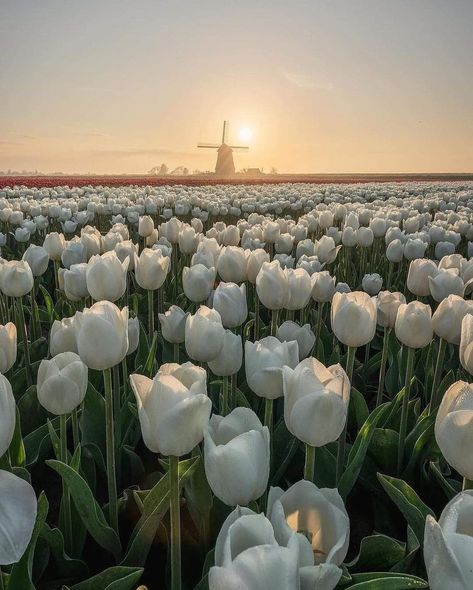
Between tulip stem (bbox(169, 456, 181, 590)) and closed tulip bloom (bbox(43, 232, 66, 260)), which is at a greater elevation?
closed tulip bloom (bbox(43, 232, 66, 260))

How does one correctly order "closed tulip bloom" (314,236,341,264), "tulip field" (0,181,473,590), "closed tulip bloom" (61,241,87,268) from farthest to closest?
"closed tulip bloom" (314,236,341,264) → "closed tulip bloom" (61,241,87,268) → "tulip field" (0,181,473,590)

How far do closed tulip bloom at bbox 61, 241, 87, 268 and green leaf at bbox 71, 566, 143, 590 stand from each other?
7.61 feet

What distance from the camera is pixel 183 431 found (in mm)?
1050

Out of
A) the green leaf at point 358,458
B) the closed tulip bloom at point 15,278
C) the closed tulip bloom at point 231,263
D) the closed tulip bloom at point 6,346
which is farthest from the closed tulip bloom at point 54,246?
the green leaf at point 358,458

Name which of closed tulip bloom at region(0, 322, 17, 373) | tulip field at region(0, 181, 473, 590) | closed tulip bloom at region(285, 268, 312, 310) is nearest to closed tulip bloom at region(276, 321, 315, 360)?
tulip field at region(0, 181, 473, 590)

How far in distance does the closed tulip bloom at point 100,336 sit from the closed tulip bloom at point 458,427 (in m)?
0.76

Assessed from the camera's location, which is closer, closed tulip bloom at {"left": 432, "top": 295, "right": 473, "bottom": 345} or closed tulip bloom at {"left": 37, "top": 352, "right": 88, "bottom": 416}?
closed tulip bloom at {"left": 37, "top": 352, "right": 88, "bottom": 416}

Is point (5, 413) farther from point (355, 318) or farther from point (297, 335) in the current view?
point (297, 335)

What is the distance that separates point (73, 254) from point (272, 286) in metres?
1.56

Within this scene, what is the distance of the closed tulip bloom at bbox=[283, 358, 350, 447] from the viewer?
1117 millimetres

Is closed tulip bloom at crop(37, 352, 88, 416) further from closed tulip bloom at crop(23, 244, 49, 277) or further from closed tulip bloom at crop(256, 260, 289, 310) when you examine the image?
closed tulip bloom at crop(23, 244, 49, 277)

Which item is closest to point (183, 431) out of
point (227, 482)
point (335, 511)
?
point (227, 482)

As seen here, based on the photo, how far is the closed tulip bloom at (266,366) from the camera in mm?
1433

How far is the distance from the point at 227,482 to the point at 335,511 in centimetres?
19
